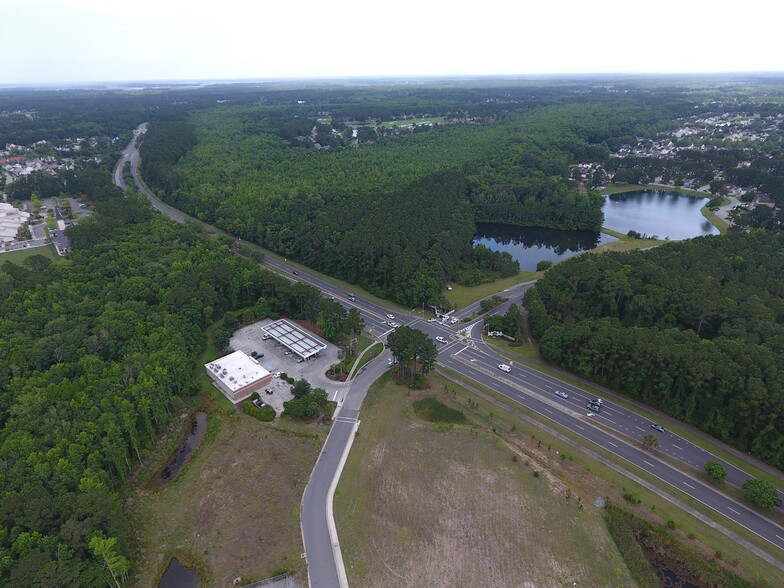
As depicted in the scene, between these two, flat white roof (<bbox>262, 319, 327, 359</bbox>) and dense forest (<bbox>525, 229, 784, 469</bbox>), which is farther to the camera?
flat white roof (<bbox>262, 319, 327, 359</bbox>)

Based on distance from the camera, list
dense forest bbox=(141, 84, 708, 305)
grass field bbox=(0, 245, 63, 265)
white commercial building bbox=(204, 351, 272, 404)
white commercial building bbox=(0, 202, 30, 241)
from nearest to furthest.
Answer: white commercial building bbox=(204, 351, 272, 404), dense forest bbox=(141, 84, 708, 305), grass field bbox=(0, 245, 63, 265), white commercial building bbox=(0, 202, 30, 241)

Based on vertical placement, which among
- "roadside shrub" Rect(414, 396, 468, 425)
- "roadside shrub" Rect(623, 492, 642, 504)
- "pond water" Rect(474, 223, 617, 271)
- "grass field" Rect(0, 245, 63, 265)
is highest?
"grass field" Rect(0, 245, 63, 265)

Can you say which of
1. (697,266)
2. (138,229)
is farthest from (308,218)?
(697,266)

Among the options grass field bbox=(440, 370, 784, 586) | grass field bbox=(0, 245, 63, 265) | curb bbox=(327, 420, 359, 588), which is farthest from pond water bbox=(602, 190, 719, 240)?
grass field bbox=(0, 245, 63, 265)

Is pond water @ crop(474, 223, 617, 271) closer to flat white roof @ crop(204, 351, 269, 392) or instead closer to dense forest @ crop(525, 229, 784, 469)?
dense forest @ crop(525, 229, 784, 469)

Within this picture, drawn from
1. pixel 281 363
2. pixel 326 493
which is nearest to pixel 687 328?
pixel 326 493

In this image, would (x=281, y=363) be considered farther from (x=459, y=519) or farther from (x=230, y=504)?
(x=459, y=519)
